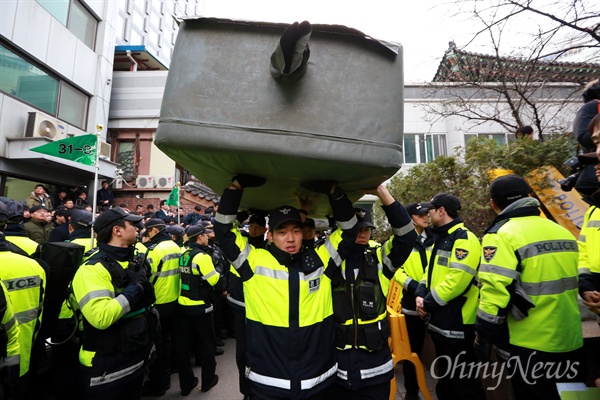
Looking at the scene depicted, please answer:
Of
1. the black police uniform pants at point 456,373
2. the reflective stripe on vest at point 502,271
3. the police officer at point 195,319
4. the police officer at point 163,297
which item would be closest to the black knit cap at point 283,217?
the reflective stripe on vest at point 502,271

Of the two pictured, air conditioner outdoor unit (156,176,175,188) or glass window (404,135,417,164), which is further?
air conditioner outdoor unit (156,176,175,188)

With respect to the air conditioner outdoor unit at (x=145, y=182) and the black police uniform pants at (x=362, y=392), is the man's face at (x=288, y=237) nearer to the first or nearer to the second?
the black police uniform pants at (x=362, y=392)

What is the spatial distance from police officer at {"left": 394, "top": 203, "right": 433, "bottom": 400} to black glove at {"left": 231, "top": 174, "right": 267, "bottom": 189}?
2422 millimetres

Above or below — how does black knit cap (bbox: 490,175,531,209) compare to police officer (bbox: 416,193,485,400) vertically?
above

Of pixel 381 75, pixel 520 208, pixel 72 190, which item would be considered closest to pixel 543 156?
pixel 520 208

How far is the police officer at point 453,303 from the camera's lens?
119 inches

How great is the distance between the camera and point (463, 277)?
9.88 feet

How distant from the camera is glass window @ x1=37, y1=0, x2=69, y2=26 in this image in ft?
36.0

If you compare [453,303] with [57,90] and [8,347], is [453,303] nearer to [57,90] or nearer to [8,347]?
[8,347]

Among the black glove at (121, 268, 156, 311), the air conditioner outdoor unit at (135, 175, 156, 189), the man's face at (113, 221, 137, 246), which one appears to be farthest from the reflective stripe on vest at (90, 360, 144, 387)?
the air conditioner outdoor unit at (135, 175, 156, 189)

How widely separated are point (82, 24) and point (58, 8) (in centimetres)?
152

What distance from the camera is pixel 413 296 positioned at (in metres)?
3.94

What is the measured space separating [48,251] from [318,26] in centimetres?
348

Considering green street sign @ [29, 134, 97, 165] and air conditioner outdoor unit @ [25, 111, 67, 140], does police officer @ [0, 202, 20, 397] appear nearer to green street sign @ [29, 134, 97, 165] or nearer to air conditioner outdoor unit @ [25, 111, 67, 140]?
green street sign @ [29, 134, 97, 165]
